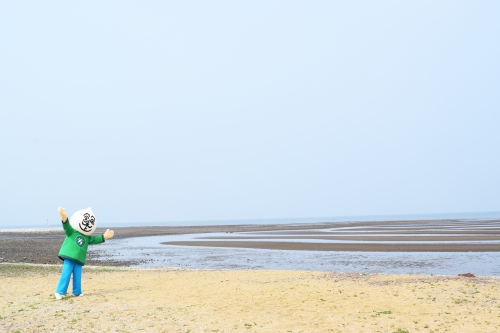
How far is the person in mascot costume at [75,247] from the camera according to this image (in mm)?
12570

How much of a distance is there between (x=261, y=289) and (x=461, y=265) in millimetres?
15418

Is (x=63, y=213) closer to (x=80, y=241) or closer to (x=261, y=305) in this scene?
(x=80, y=241)

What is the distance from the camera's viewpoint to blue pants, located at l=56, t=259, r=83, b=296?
1255 cm

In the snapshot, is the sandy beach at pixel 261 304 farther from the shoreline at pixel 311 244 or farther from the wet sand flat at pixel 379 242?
the wet sand flat at pixel 379 242

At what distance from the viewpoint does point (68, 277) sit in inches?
503

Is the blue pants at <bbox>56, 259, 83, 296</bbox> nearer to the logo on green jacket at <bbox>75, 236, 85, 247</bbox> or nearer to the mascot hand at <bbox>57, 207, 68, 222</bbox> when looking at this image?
the logo on green jacket at <bbox>75, 236, 85, 247</bbox>

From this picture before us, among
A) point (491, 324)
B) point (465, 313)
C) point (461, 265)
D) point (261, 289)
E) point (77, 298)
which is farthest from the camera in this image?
point (461, 265)

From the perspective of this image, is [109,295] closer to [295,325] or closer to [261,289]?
[261,289]

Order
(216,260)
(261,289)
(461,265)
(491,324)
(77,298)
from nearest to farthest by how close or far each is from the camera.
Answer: (491,324) < (77,298) < (261,289) < (461,265) < (216,260)

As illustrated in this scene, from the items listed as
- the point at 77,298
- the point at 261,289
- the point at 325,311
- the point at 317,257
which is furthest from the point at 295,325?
the point at 317,257

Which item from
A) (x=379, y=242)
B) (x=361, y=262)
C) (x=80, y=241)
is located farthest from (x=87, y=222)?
(x=379, y=242)

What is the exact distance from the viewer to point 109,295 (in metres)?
13.2

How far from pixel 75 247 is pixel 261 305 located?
5.77 m

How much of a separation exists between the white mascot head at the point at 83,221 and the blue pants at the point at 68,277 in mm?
968
